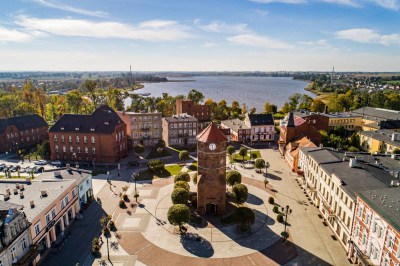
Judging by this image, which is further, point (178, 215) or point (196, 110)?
point (196, 110)

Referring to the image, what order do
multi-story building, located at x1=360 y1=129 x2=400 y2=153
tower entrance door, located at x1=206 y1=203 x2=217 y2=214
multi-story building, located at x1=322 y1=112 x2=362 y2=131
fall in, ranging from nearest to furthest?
tower entrance door, located at x1=206 y1=203 x2=217 y2=214 → multi-story building, located at x1=360 y1=129 x2=400 y2=153 → multi-story building, located at x1=322 y1=112 x2=362 y2=131

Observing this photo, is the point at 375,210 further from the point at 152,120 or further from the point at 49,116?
the point at 49,116

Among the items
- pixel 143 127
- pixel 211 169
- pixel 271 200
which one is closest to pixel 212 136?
pixel 211 169

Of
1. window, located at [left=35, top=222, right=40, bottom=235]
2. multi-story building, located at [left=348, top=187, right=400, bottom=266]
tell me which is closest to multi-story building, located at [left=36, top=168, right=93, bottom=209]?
window, located at [left=35, top=222, right=40, bottom=235]

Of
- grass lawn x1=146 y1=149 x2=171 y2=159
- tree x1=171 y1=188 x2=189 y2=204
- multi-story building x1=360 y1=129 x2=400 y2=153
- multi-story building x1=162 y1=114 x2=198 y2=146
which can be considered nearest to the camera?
tree x1=171 y1=188 x2=189 y2=204

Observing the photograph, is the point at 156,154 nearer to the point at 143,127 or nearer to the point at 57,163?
the point at 143,127

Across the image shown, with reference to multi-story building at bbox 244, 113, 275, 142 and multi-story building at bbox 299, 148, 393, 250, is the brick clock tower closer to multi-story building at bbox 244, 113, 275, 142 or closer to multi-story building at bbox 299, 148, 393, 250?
multi-story building at bbox 299, 148, 393, 250

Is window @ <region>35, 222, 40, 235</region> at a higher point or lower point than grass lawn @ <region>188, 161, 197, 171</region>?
higher

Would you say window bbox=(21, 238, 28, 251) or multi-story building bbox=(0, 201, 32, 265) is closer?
multi-story building bbox=(0, 201, 32, 265)
